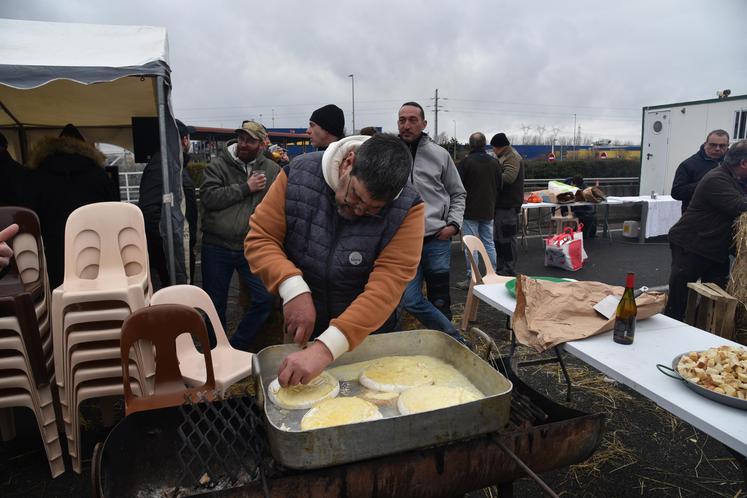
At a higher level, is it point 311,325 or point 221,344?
point 311,325

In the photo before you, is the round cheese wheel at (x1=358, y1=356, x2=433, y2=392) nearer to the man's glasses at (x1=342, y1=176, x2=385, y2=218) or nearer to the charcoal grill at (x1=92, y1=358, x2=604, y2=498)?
the charcoal grill at (x1=92, y1=358, x2=604, y2=498)

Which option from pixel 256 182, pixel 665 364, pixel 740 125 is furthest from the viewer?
pixel 740 125

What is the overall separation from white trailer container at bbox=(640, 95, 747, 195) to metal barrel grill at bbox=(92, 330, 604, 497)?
38.4 feet

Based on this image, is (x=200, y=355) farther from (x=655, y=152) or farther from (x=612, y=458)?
(x=655, y=152)

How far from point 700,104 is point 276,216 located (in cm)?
1258

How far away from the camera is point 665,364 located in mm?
2035

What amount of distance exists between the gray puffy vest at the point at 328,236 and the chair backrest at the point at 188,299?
1.34 metres

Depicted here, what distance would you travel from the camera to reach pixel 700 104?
433 inches

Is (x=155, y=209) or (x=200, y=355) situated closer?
(x=200, y=355)

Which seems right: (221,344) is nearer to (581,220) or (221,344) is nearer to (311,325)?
(311,325)

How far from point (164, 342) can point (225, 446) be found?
0.94 meters

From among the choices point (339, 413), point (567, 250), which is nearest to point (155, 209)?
point (339, 413)

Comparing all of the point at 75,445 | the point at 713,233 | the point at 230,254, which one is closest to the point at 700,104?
the point at 713,233

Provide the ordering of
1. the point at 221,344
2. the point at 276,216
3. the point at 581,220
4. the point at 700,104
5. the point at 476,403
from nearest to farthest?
1. the point at 476,403
2. the point at 276,216
3. the point at 221,344
4. the point at 581,220
5. the point at 700,104
